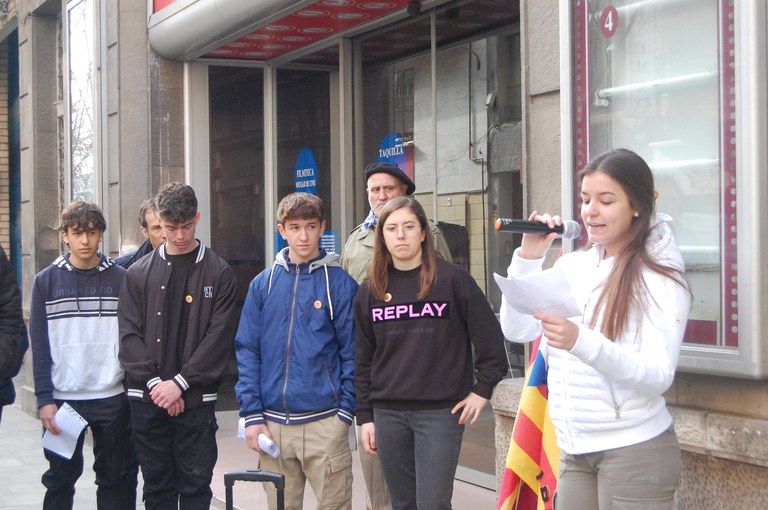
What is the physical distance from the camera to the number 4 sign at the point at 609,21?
4.38 m

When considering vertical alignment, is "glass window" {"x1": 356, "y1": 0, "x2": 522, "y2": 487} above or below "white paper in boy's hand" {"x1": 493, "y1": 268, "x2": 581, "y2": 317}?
above

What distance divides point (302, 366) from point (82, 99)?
22.0 feet

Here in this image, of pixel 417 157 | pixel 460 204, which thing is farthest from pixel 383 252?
pixel 417 157

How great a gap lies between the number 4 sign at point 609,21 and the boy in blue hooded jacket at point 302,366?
4.93 ft

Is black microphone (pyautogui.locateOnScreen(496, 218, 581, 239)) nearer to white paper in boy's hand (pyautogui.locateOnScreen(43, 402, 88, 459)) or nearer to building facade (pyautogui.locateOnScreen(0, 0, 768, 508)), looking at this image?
building facade (pyautogui.locateOnScreen(0, 0, 768, 508))

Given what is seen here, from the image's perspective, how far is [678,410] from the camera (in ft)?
13.1

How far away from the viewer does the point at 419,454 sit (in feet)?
13.3

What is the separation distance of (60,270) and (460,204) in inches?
115

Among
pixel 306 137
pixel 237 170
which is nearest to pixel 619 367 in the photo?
pixel 306 137

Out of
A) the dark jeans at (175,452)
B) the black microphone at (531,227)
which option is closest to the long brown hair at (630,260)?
the black microphone at (531,227)

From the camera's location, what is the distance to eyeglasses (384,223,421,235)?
13.5 ft

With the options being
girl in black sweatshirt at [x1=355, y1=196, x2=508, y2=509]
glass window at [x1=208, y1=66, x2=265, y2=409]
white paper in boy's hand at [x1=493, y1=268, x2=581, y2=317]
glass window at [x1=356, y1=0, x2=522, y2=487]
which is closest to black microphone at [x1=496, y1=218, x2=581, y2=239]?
white paper in boy's hand at [x1=493, y1=268, x2=581, y2=317]

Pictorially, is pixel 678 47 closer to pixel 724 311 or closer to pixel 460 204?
pixel 724 311

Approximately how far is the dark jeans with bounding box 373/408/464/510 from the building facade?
2.71 feet
